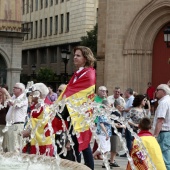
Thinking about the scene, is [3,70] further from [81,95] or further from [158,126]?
[81,95]

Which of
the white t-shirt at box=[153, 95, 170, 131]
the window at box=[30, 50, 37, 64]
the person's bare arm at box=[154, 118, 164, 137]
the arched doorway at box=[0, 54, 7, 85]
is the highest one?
the window at box=[30, 50, 37, 64]

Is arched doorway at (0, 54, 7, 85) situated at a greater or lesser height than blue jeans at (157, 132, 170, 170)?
greater

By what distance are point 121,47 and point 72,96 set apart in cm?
2400

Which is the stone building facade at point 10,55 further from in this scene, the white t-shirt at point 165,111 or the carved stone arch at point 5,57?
the white t-shirt at point 165,111

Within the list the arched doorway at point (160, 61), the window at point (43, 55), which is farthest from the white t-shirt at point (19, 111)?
the window at point (43, 55)

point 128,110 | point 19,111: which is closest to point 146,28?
point 128,110

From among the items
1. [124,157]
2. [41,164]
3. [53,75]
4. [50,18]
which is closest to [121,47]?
[124,157]

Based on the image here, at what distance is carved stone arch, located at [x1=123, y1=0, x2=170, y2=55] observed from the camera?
33.9m

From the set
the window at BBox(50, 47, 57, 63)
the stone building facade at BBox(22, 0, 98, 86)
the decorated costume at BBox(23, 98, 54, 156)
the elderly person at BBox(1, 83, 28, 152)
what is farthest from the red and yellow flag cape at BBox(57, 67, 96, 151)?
the window at BBox(50, 47, 57, 63)

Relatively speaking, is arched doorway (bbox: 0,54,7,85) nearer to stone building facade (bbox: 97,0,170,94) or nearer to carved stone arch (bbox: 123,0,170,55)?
stone building facade (bbox: 97,0,170,94)

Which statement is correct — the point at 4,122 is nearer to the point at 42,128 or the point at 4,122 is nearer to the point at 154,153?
the point at 42,128

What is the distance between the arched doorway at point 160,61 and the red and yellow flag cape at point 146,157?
2341 centimetres

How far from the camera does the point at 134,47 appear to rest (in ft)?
113

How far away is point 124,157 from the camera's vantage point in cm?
1828
